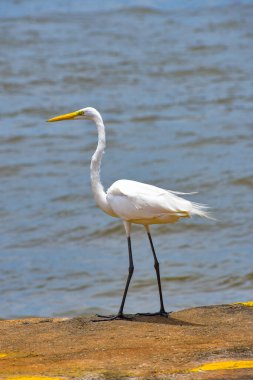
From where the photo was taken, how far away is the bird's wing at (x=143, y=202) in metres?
7.12

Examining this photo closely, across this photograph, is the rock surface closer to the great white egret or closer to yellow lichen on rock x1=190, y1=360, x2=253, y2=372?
yellow lichen on rock x1=190, y1=360, x2=253, y2=372

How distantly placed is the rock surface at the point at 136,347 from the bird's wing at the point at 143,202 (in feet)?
2.50

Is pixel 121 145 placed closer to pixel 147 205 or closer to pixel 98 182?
pixel 98 182

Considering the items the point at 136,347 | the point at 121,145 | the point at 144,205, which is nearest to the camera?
the point at 136,347

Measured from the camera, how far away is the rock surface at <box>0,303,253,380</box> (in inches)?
203

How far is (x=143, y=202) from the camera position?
715 centimetres

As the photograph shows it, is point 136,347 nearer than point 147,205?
Yes

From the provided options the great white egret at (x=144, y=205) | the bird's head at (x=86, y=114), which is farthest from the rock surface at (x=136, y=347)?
the bird's head at (x=86, y=114)

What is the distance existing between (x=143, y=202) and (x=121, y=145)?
1075cm

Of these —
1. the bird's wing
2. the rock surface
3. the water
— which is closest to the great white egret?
the bird's wing

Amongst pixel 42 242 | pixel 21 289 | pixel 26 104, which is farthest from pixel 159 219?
pixel 26 104

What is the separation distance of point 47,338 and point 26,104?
1462 centimetres

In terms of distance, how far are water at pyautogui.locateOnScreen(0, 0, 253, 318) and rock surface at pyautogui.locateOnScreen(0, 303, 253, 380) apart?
3495 millimetres

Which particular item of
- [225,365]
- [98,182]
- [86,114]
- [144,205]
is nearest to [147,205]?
[144,205]
